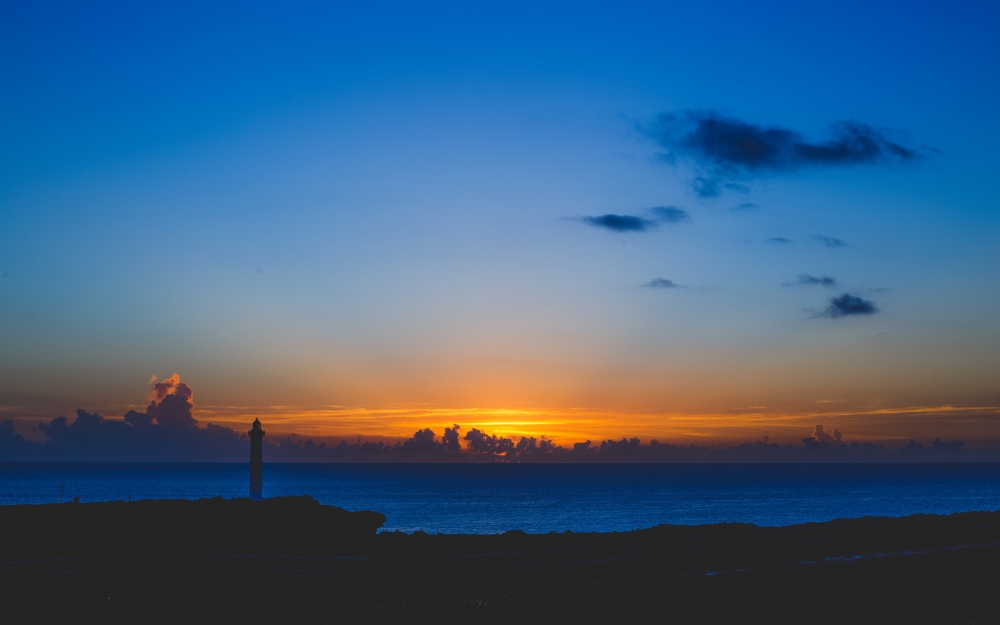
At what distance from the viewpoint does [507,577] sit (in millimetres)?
19078

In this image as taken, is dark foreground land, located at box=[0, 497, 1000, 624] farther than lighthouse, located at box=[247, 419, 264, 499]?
No

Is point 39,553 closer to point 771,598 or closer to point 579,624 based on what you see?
point 579,624

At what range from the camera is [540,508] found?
97.1 meters

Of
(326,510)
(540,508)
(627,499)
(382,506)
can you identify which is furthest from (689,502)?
(326,510)

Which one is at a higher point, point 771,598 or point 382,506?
point 771,598

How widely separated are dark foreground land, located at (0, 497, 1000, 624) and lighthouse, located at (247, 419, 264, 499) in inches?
382

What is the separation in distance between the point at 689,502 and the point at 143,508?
9062 centimetres

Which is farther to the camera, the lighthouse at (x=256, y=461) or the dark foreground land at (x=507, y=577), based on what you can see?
the lighthouse at (x=256, y=461)

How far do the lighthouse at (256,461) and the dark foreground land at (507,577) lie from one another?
382 inches

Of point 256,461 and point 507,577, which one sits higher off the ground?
point 256,461

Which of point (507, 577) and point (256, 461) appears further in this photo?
point (256, 461)

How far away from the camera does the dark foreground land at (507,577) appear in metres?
14.9

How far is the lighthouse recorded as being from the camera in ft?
125

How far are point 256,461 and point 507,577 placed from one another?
917 inches
